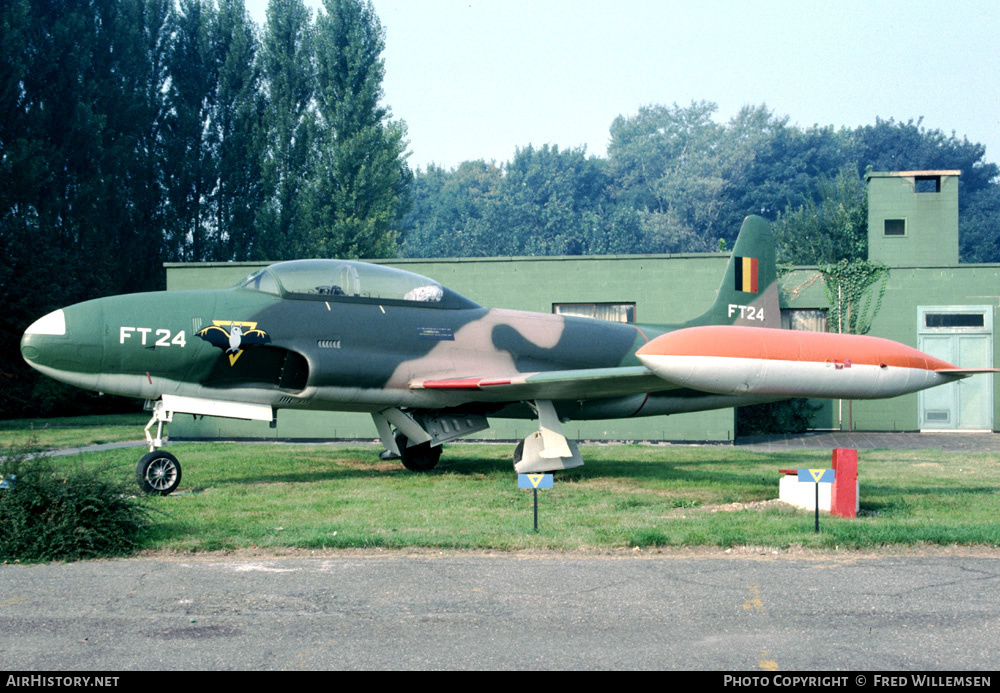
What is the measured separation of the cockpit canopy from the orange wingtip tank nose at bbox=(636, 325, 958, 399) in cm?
534

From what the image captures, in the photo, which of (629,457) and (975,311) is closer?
(629,457)

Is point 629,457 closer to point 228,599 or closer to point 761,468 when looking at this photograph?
point 761,468

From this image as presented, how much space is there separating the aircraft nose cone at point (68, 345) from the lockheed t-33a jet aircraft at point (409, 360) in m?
0.02

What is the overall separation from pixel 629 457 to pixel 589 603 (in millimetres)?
11253

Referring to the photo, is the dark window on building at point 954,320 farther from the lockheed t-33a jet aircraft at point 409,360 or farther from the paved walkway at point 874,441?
the lockheed t-33a jet aircraft at point 409,360

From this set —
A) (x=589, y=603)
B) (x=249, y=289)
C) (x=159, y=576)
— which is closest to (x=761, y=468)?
(x=249, y=289)

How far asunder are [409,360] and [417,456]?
7.56 ft

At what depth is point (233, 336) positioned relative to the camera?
12.1m

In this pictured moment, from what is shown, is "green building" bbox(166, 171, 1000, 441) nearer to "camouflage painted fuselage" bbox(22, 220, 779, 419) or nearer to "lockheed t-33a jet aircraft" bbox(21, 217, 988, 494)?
"lockheed t-33a jet aircraft" bbox(21, 217, 988, 494)

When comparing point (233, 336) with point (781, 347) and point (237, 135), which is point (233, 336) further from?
point (237, 135)

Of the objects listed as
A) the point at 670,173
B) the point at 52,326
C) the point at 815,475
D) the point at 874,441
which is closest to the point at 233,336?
the point at 52,326

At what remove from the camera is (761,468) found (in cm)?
1532

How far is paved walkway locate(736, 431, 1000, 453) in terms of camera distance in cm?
1989

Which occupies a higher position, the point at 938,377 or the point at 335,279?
the point at 335,279
